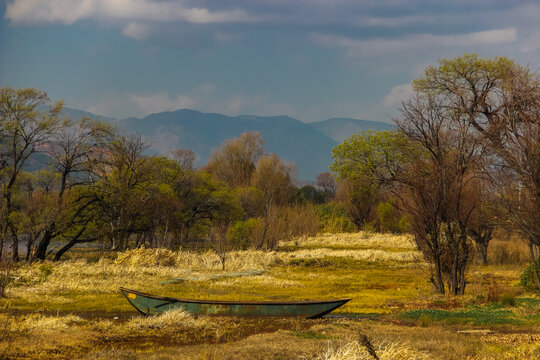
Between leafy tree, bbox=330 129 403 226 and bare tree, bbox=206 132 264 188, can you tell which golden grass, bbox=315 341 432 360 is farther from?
bare tree, bbox=206 132 264 188

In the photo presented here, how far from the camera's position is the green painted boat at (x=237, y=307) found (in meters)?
17.4

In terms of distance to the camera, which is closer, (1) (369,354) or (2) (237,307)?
(1) (369,354)

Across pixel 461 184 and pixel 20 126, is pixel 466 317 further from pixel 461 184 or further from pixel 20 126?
pixel 20 126

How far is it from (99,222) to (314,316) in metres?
26.8

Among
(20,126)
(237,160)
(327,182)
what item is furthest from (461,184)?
(327,182)

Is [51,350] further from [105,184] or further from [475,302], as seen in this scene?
[105,184]

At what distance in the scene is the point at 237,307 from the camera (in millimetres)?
17609

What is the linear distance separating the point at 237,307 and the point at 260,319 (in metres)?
0.86

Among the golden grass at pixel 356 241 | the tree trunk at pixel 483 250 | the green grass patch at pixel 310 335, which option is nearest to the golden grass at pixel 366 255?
the tree trunk at pixel 483 250

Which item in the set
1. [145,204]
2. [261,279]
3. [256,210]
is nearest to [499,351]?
[261,279]

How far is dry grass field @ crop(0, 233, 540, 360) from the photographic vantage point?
40.8 ft

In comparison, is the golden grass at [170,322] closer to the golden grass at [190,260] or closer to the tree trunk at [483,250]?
the golden grass at [190,260]

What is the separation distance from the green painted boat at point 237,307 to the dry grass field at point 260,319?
329 millimetres

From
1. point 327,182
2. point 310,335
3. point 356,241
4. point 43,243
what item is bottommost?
point 310,335
